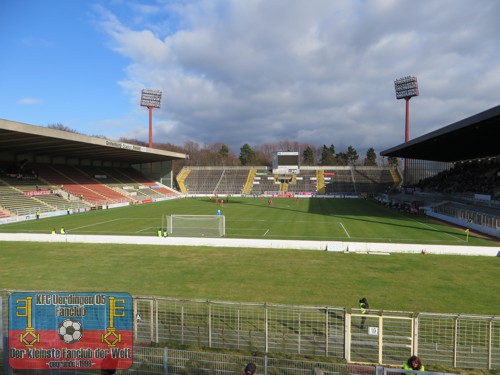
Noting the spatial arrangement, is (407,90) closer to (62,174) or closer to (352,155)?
(352,155)

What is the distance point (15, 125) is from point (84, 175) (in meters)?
31.7

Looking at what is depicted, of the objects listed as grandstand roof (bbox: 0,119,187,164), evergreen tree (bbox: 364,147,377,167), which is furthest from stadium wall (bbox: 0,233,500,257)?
evergreen tree (bbox: 364,147,377,167)

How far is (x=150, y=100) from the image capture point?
274ft

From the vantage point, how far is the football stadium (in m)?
6.96

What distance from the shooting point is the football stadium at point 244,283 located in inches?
274

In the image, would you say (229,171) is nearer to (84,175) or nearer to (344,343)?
(84,175)

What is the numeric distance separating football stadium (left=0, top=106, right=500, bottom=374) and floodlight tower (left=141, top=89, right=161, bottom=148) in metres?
33.9

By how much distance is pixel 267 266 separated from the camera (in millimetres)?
18094

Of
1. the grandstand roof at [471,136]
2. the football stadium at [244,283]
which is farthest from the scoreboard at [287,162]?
the football stadium at [244,283]

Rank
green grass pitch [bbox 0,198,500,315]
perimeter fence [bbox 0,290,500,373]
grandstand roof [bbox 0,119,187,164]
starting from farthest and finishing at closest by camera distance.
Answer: grandstand roof [bbox 0,119,187,164], green grass pitch [bbox 0,198,500,315], perimeter fence [bbox 0,290,500,373]

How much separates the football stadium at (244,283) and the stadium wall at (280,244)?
0.27ft

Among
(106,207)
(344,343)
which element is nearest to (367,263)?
(344,343)

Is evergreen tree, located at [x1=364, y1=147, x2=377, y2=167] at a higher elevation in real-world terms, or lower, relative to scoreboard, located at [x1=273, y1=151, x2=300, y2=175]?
higher

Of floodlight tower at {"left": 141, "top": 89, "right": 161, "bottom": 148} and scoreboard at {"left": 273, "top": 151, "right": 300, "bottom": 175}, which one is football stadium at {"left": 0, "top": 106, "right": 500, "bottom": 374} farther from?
floodlight tower at {"left": 141, "top": 89, "right": 161, "bottom": 148}
